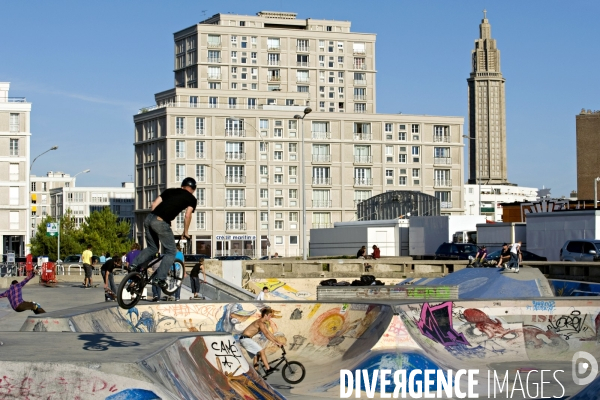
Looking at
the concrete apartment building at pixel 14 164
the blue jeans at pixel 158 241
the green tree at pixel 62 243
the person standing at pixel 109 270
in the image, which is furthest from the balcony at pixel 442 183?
the blue jeans at pixel 158 241

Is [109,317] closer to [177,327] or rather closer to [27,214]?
[177,327]

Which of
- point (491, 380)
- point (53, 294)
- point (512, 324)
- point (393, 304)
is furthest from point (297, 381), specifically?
point (53, 294)

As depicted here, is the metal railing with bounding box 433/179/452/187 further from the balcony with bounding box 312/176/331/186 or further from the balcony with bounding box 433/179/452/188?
the balcony with bounding box 312/176/331/186

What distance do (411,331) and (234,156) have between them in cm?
7738

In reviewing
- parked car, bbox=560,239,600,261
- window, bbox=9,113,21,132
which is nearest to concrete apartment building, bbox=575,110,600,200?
window, bbox=9,113,21,132

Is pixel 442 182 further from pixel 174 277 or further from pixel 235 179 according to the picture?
pixel 174 277

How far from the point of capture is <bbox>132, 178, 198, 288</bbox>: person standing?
35.9 feet

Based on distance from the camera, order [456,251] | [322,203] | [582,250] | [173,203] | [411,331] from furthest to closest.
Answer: [322,203]
[456,251]
[582,250]
[411,331]
[173,203]

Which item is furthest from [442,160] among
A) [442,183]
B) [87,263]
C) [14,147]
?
[87,263]

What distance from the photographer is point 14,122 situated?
80438 mm

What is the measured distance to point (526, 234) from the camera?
46688 millimetres

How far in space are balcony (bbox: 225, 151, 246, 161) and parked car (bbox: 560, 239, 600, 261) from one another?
60093 mm

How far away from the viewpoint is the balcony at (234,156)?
94125mm

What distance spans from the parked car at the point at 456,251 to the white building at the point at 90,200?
12072 cm
